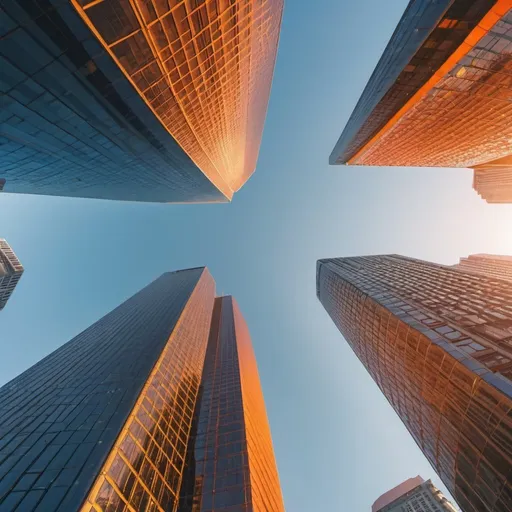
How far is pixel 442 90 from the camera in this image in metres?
36.8

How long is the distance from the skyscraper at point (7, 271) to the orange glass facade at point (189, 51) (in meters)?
85.7

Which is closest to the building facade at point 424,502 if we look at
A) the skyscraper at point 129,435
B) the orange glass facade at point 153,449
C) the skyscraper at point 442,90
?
the skyscraper at point 129,435

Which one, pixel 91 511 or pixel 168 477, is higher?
pixel 91 511

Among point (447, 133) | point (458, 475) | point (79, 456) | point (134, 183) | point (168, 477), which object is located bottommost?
point (458, 475)

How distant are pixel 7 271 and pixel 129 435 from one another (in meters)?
98.3

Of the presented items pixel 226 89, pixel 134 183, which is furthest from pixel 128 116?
pixel 134 183

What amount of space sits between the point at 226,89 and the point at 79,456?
4786 cm

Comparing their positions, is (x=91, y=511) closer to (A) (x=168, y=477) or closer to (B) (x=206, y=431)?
(A) (x=168, y=477)

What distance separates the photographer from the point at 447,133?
49.3 metres

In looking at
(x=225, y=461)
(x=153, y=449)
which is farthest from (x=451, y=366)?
(x=153, y=449)

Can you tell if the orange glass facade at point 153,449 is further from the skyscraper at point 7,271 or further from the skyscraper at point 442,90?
the skyscraper at point 7,271

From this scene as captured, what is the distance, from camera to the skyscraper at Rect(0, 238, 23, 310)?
89.3m

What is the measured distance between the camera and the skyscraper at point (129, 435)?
20.5 meters

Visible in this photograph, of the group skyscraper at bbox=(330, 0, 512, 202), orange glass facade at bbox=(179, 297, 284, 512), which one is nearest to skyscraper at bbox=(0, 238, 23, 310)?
orange glass facade at bbox=(179, 297, 284, 512)
